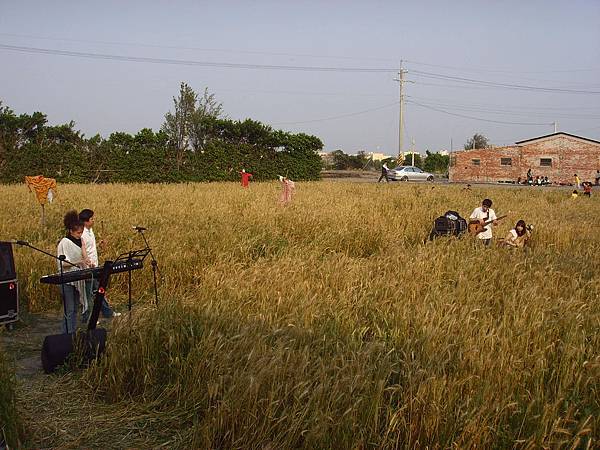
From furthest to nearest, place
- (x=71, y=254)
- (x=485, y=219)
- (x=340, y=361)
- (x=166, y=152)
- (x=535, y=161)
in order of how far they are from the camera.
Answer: (x=535, y=161)
(x=166, y=152)
(x=485, y=219)
(x=71, y=254)
(x=340, y=361)

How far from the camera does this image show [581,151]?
1817 inches

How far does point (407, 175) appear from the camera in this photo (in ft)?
143

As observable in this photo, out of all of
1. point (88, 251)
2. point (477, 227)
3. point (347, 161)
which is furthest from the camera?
point (347, 161)

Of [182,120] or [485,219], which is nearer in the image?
[485,219]

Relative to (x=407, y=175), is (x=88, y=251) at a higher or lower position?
lower

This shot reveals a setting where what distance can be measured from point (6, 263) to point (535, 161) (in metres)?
49.4

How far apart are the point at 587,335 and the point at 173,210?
10464 mm

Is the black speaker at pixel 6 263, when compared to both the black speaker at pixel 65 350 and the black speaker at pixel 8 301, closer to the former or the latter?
the black speaker at pixel 8 301

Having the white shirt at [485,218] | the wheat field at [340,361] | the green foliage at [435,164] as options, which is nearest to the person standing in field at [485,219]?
the white shirt at [485,218]

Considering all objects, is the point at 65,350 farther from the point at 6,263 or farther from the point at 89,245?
the point at 89,245

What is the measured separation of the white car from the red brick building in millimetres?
5674

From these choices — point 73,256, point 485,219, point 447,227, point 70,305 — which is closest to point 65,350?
point 70,305

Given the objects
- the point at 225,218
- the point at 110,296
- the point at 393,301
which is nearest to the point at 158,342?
the point at 393,301

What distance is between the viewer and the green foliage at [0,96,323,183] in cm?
2827
